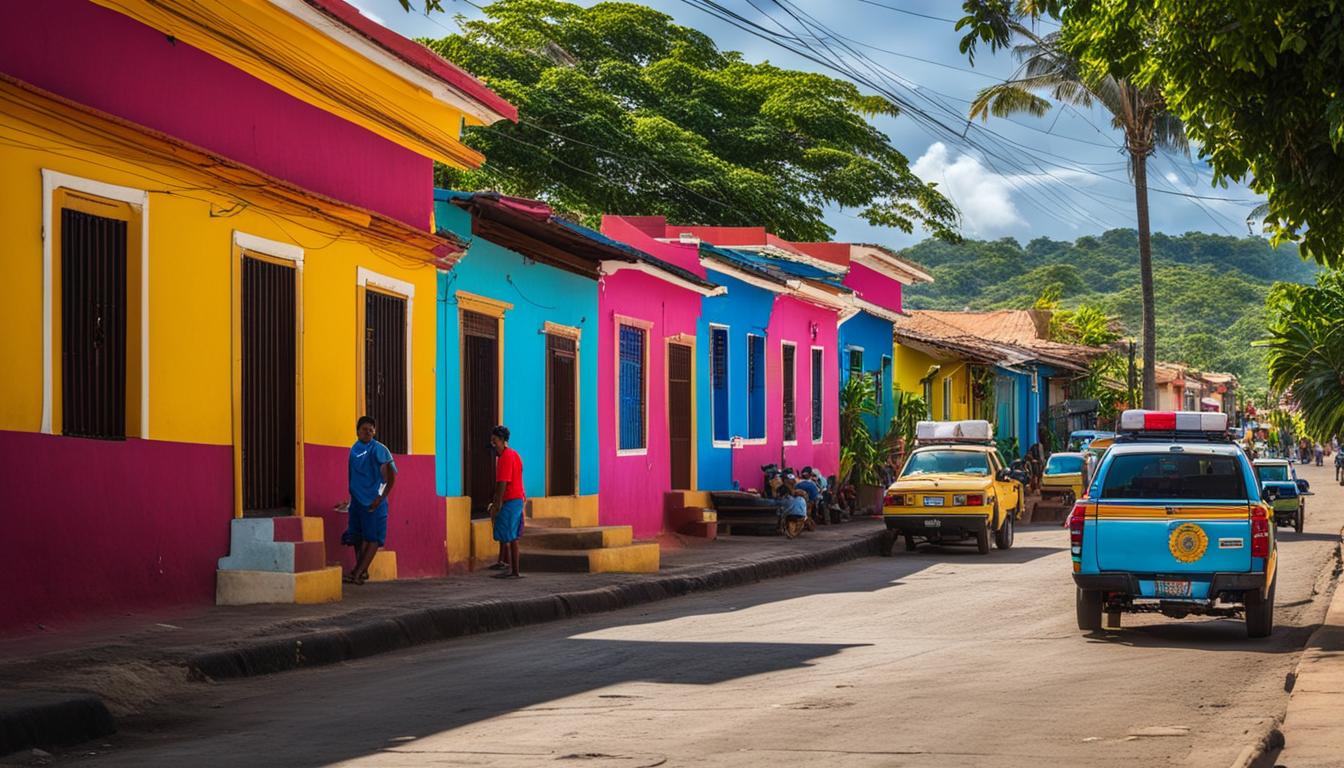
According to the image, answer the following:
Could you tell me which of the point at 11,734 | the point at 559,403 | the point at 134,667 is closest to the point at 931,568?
the point at 559,403

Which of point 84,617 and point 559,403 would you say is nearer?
point 84,617

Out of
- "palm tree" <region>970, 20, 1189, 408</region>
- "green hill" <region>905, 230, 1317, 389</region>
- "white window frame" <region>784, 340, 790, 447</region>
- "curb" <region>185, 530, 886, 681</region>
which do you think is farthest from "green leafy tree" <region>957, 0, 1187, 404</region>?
→ "green hill" <region>905, 230, 1317, 389</region>

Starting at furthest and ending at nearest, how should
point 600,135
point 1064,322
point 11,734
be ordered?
point 1064,322, point 600,135, point 11,734

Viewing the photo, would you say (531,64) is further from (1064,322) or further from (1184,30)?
(1184,30)

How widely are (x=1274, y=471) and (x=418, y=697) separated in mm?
26667

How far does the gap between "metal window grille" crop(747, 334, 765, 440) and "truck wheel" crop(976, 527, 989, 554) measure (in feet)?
20.7

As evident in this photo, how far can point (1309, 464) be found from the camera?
96875 millimetres

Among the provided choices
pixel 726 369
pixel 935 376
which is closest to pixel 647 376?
pixel 726 369

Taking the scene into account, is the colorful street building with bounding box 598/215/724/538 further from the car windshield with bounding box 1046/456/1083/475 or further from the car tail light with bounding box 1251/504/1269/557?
the car windshield with bounding box 1046/456/1083/475

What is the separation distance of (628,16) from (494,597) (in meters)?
41.2

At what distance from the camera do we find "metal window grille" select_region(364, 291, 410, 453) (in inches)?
662

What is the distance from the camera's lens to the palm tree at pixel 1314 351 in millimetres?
24266

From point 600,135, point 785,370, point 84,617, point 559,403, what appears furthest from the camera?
point 600,135

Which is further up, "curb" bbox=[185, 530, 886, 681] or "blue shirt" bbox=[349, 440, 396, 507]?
"blue shirt" bbox=[349, 440, 396, 507]
